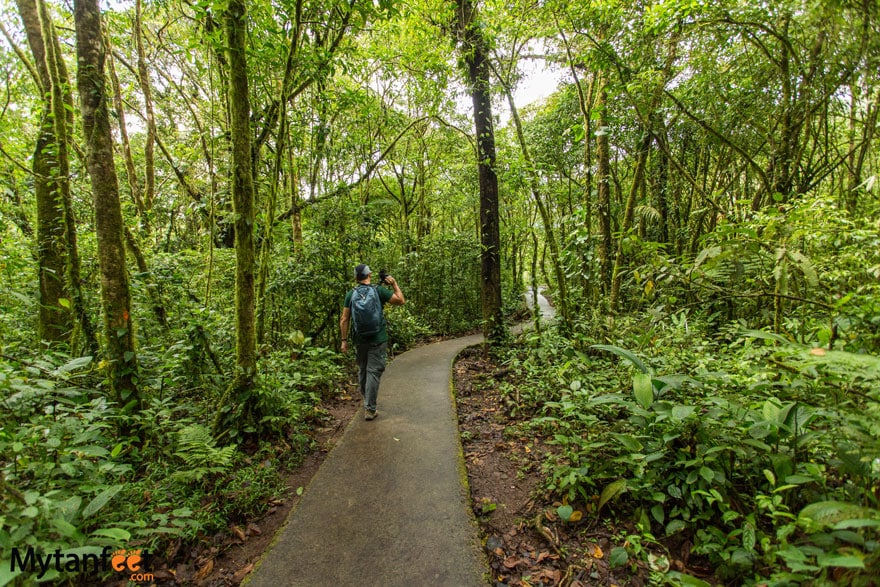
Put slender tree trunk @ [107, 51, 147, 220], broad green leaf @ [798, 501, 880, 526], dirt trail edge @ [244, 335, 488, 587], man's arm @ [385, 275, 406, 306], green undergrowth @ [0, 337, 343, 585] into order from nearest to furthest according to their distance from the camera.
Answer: broad green leaf @ [798, 501, 880, 526] → green undergrowth @ [0, 337, 343, 585] → dirt trail edge @ [244, 335, 488, 587] → man's arm @ [385, 275, 406, 306] → slender tree trunk @ [107, 51, 147, 220]

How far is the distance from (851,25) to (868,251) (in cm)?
157

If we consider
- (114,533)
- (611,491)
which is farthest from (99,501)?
(611,491)

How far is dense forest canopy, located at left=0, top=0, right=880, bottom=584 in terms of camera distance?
2.15 meters

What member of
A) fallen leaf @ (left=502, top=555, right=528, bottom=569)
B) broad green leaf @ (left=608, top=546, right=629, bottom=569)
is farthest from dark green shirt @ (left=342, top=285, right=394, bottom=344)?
broad green leaf @ (left=608, top=546, right=629, bottom=569)

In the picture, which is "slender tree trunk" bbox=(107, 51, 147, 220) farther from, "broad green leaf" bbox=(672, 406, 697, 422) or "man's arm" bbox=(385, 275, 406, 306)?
"broad green leaf" bbox=(672, 406, 697, 422)

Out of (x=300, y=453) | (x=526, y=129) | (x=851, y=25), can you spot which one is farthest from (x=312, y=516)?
(x=526, y=129)

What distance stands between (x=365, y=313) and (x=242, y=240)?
168cm

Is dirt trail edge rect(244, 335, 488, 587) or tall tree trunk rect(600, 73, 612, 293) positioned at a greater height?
tall tree trunk rect(600, 73, 612, 293)

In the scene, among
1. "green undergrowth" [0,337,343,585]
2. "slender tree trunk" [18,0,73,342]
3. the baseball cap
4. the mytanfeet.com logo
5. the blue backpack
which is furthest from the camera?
the baseball cap

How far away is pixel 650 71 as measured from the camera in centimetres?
432

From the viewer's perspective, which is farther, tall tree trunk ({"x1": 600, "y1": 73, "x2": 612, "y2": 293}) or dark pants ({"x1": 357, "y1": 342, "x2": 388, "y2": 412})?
tall tree trunk ({"x1": 600, "y1": 73, "x2": 612, "y2": 293})

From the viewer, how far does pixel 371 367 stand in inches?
184

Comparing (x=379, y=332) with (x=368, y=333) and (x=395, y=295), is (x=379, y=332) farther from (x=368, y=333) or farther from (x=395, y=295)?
(x=395, y=295)

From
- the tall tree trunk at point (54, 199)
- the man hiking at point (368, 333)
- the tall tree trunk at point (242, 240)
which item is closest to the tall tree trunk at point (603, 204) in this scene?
the man hiking at point (368, 333)
